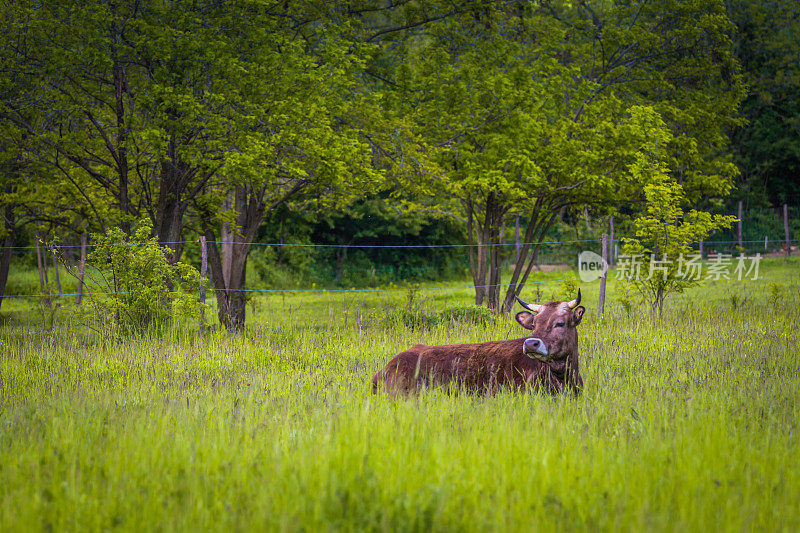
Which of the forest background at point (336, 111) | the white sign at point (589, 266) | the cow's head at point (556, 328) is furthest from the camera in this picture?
the white sign at point (589, 266)

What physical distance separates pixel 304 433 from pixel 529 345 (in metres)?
2.29

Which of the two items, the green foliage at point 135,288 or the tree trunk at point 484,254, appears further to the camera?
the tree trunk at point 484,254

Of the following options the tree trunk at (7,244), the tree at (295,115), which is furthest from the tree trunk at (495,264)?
the tree trunk at (7,244)

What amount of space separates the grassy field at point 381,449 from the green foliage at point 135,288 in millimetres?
2264

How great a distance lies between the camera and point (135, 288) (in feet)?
35.6

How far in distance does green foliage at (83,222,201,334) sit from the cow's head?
6.42 meters

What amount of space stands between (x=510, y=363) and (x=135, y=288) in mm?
7013

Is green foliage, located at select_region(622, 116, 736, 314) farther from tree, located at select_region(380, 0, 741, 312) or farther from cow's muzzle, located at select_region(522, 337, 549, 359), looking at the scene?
cow's muzzle, located at select_region(522, 337, 549, 359)

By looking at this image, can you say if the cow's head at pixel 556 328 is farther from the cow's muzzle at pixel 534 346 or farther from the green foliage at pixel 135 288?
the green foliage at pixel 135 288

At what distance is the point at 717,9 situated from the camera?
17.5 meters

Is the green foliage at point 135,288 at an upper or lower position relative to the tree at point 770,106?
lower

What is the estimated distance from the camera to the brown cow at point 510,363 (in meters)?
6.43

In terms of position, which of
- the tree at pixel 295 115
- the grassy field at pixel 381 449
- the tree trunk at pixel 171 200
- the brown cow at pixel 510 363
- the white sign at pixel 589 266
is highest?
the tree at pixel 295 115

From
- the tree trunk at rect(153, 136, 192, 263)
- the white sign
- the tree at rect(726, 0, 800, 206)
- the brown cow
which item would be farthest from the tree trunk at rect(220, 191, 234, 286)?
the tree at rect(726, 0, 800, 206)
